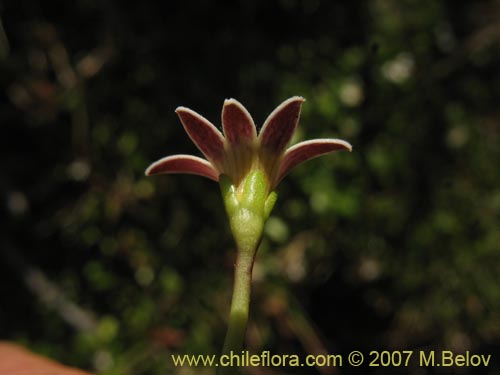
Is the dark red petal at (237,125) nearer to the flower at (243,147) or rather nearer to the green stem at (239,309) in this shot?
the flower at (243,147)

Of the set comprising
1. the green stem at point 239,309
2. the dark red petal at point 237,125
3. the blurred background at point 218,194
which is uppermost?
the blurred background at point 218,194

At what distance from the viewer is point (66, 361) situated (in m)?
1.72

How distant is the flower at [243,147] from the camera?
2.72ft

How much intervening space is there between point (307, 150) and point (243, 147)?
10 centimetres

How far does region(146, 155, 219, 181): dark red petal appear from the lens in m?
0.84

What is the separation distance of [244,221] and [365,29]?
144cm

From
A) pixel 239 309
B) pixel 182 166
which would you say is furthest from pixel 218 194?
pixel 239 309

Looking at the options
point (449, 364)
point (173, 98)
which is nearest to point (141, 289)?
point (173, 98)

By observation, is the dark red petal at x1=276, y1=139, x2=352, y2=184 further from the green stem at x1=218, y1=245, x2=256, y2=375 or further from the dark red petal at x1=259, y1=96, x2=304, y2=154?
the green stem at x1=218, y1=245, x2=256, y2=375

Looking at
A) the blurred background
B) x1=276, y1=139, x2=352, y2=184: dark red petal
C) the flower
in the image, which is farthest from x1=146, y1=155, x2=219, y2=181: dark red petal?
the blurred background

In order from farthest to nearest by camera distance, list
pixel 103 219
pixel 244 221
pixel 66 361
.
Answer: pixel 103 219 → pixel 66 361 → pixel 244 221

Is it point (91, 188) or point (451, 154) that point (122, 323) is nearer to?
point (91, 188)

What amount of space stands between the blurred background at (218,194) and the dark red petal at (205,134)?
36.6 inches

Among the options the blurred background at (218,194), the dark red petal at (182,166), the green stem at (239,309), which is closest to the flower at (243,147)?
the dark red petal at (182,166)
